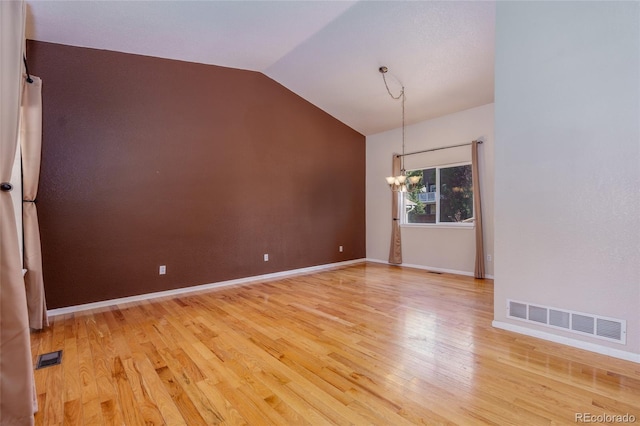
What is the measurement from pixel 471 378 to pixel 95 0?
4678 mm

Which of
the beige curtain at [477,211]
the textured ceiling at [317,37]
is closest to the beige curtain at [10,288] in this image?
the textured ceiling at [317,37]

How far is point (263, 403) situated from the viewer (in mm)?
1788

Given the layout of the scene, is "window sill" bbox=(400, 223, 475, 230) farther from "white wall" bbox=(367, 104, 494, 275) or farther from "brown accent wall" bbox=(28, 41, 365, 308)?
"brown accent wall" bbox=(28, 41, 365, 308)

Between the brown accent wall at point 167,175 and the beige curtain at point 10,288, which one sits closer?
the beige curtain at point 10,288

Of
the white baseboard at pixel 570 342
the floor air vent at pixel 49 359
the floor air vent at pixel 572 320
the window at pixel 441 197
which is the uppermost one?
the window at pixel 441 197

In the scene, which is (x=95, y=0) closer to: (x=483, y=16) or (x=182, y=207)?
(x=182, y=207)

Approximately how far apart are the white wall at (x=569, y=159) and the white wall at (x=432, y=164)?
2.38 metres

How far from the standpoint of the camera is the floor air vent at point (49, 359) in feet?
7.33

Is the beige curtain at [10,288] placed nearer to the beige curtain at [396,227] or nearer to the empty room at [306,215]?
the empty room at [306,215]

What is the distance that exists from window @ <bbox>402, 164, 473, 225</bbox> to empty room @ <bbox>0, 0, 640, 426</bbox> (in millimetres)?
42

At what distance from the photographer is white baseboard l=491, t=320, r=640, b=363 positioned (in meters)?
2.26

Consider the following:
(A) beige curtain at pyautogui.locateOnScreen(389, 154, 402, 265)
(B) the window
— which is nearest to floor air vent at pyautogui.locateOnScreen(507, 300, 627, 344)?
(B) the window

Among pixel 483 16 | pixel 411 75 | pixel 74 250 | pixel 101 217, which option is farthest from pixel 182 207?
pixel 483 16

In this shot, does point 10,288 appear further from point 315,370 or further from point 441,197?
point 441,197
